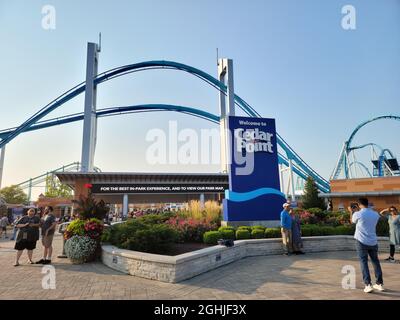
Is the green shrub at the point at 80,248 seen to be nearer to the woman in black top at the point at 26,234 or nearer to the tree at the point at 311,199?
the woman in black top at the point at 26,234

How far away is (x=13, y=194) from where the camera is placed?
6094 cm

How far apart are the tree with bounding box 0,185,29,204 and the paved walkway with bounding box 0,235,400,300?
62152mm

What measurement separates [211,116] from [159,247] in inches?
1398

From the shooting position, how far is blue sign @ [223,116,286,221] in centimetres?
1265

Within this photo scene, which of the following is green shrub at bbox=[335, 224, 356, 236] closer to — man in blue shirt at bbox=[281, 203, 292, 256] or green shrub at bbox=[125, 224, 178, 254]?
man in blue shirt at bbox=[281, 203, 292, 256]

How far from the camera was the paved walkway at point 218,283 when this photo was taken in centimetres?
505

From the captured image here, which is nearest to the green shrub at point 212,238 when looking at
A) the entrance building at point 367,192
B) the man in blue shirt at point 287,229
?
the man in blue shirt at point 287,229

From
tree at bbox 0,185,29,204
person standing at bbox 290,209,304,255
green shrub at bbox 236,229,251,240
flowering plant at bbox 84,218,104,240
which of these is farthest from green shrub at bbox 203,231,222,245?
tree at bbox 0,185,29,204

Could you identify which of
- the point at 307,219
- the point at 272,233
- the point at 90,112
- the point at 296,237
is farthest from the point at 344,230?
the point at 90,112

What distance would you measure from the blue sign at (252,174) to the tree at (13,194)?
62.4 meters

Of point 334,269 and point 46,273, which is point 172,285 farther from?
point 334,269
